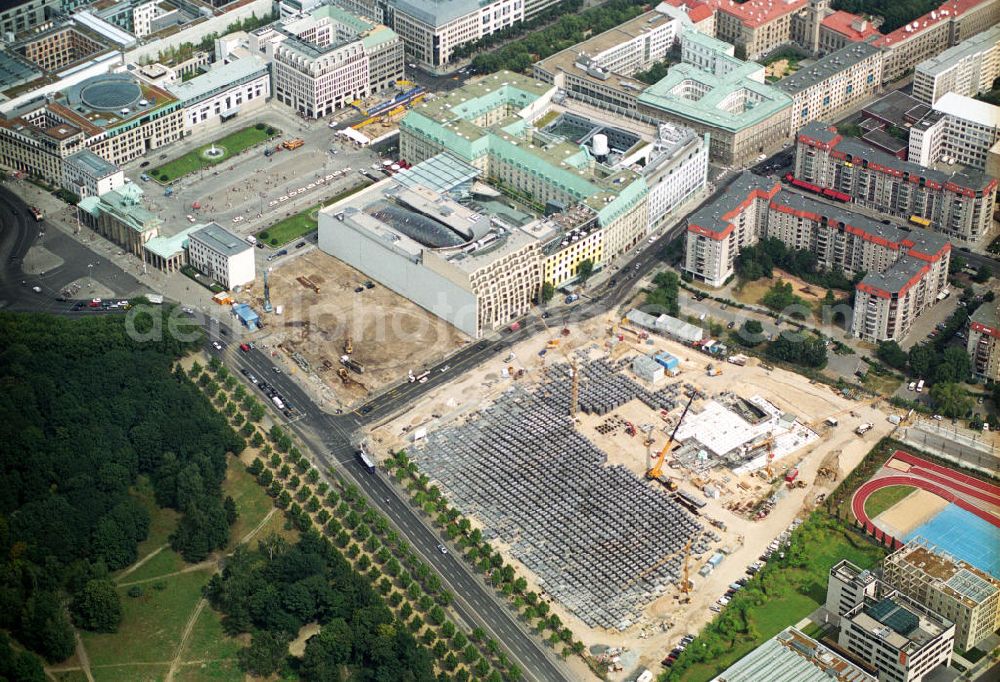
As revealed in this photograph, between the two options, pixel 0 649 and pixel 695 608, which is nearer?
pixel 0 649

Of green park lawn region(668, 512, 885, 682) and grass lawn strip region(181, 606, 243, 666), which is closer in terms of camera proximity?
green park lawn region(668, 512, 885, 682)


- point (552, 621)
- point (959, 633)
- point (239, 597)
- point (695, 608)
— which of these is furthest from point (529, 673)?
point (959, 633)

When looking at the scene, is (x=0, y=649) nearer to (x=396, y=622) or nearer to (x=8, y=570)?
(x=8, y=570)

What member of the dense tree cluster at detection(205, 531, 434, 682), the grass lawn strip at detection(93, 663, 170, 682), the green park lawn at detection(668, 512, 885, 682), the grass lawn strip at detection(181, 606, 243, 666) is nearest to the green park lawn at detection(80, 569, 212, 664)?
the grass lawn strip at detection(93, 663, 170, 682)

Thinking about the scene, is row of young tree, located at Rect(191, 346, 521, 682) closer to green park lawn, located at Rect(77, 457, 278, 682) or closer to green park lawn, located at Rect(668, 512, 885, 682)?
green park lawn, located at Rect(77, 457, 278, 682)

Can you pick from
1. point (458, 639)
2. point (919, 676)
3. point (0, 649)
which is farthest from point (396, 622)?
point (919, 676)
